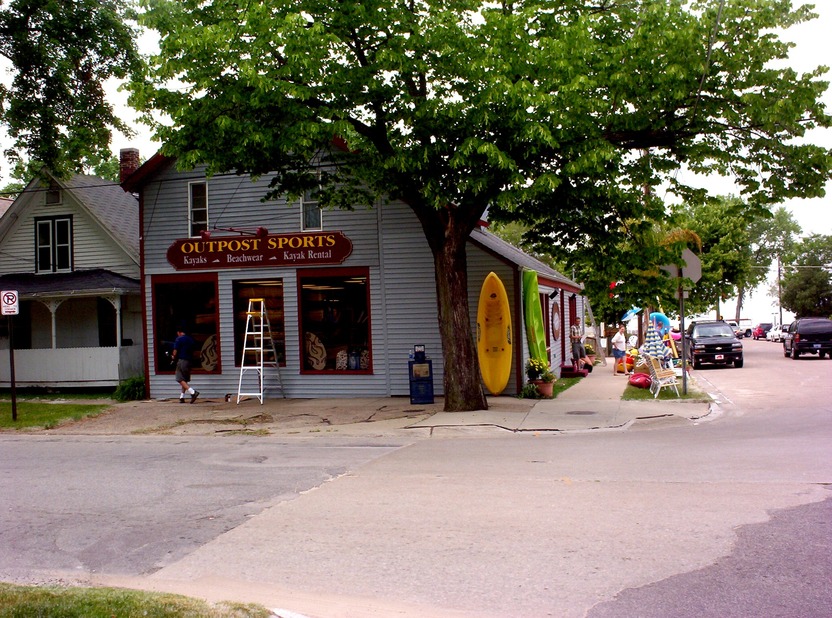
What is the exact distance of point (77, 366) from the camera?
22906 millimetres

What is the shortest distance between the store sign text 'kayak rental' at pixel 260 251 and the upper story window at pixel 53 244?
20.0ft

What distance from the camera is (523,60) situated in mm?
13164

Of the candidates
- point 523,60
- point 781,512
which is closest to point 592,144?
point 523,60

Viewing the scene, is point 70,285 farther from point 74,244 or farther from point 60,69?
point 60,69

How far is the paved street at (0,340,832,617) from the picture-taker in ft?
17.6

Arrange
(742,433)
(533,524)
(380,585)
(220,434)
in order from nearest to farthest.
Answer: (380,585) < (533,524) < (742,433) < (220,434)

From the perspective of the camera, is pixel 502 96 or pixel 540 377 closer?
pixel 502 96

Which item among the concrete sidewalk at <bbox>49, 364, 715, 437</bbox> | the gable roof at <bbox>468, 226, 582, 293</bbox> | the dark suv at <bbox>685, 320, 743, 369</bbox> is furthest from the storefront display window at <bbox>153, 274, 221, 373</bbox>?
the dark suv at <bbox>685, 320, 743, 369</bbox>

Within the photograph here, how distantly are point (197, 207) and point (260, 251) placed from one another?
2.20 meters

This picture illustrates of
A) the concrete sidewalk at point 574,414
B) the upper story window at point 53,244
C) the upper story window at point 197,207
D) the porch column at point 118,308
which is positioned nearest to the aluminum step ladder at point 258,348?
the upper story window at point 197,207

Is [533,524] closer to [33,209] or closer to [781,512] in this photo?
[781,512]

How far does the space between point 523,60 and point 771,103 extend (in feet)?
14.2

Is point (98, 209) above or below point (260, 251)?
above

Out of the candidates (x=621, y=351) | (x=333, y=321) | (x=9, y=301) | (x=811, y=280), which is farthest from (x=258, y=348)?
(x=811, y=280)
